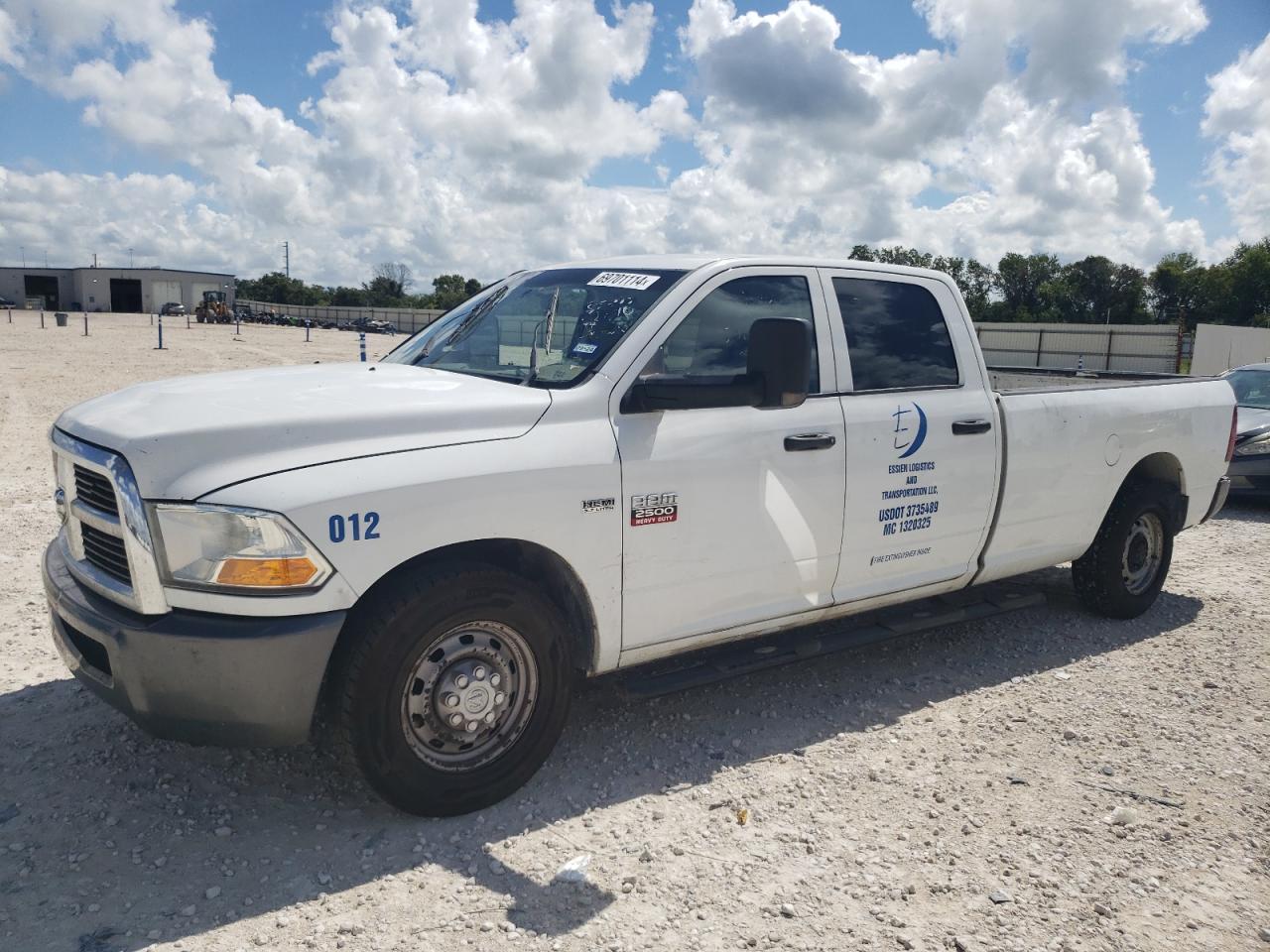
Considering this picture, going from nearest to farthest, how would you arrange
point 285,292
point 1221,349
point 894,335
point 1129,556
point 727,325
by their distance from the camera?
point 727,325 → point 894,335 → point 1129,556 → point 1221,349 → point 285,292

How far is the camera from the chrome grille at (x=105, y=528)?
2.97m

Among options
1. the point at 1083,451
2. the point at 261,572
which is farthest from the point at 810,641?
the point at 261,572

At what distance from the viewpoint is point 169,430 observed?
3.04 metres

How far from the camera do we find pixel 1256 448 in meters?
9.91

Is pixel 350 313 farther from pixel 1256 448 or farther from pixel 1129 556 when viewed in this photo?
pixel 1129 556

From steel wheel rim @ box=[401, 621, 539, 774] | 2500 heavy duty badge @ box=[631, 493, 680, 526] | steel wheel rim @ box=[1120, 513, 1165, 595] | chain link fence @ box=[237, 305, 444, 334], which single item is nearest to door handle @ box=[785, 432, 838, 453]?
2500 heavy duty badge @ box=[631, 493, 680, 526]

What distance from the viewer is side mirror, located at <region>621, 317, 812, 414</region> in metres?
3.51

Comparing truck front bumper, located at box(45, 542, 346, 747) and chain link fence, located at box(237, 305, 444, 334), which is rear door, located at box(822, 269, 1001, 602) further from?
chain link fence, located at box(237, 305, 444, 334)

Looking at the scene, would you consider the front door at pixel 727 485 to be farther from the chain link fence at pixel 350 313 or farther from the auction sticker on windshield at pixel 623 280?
the chain link fence at pixel 350 313

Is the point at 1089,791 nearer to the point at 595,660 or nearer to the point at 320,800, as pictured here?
the point at 595,660

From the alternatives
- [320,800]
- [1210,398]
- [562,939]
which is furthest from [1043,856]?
[1210,398]

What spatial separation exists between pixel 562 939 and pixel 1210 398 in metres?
5.47

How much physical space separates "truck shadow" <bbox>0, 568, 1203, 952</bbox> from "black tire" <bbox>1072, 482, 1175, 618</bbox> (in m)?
1.52

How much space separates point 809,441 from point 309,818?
2429mm
